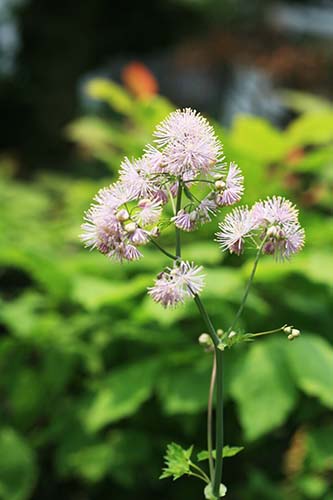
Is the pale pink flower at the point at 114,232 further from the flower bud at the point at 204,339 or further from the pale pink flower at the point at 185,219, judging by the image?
the flower bud at the point at 204,339

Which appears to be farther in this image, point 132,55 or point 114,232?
point 132,55

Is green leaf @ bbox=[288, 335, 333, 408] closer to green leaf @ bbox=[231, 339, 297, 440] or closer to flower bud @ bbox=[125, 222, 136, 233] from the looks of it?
green leaf @ bbox=[231, 339, 297, 440]

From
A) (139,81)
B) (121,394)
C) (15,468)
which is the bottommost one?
(15,468)

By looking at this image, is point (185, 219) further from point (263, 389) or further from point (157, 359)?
point (157, 359)

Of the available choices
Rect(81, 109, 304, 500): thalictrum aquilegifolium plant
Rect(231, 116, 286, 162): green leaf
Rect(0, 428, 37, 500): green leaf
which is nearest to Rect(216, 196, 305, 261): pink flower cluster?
Rect(81, 109, 304, 500): thalictrum aquilegifolium plant

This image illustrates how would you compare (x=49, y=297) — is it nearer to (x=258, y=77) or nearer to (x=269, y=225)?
(x=269, y=225)

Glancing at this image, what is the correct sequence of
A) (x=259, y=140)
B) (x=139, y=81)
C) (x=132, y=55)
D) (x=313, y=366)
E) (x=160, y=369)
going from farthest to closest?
1. (x=132, y=55)
2. (x=139, y=81)
3. (x=259, y=140)
4. (x=160, y=369)
5. (x=313, y=366)

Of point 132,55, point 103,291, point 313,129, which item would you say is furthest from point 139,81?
point 132,55

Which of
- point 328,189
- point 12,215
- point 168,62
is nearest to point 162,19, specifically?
point 168,62

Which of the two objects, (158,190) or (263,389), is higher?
(263,389)
